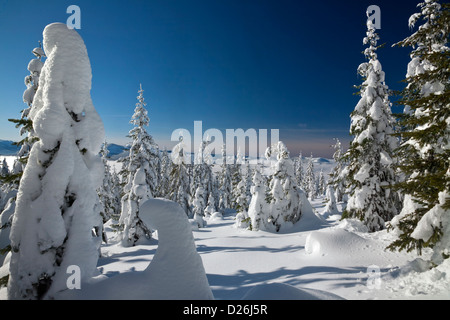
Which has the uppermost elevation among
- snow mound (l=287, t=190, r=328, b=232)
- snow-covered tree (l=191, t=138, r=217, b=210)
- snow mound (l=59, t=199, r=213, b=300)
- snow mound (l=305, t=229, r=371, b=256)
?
snow-covered tree (l=191, t=138, r=217, b=210)

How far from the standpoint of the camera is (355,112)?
1412 centimetres

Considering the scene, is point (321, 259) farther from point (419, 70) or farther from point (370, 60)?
point (370, 60)

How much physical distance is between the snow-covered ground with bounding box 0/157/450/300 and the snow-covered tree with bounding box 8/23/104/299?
886 mm

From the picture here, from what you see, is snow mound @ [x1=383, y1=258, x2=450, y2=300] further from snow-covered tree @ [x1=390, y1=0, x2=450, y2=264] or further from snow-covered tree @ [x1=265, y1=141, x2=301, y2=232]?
snow-covered tree @ [x1=265, y1=141, x2=301, y2=232]

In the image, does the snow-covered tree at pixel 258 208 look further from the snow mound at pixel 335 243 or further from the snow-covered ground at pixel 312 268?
the snow mound at pixel 335 243

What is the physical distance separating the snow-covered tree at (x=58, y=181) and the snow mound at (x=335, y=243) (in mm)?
10309

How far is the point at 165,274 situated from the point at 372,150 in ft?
48.3

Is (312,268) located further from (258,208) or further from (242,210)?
(242,210)

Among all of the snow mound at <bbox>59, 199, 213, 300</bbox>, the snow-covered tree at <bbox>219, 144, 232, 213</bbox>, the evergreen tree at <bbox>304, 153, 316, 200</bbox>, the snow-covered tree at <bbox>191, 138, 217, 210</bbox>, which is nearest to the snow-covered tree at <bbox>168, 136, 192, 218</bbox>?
the snow-covered tree at <bbox>191, 138, 217, 210</bbox>

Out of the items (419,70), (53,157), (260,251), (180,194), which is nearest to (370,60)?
(419,70)

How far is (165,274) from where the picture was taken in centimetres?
383

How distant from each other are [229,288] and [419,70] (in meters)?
13.6

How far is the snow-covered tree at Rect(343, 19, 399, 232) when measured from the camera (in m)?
13.3
